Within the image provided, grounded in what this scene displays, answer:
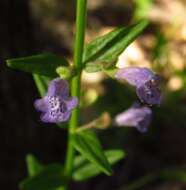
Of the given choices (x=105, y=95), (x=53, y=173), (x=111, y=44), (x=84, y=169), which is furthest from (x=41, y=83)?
(x=105, y=95)

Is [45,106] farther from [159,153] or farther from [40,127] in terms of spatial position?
[159,153]

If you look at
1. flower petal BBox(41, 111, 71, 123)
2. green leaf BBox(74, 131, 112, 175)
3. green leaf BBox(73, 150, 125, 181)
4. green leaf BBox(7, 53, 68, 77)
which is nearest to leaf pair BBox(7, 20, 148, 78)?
green leaf BBox(7, 53, 68, 77)

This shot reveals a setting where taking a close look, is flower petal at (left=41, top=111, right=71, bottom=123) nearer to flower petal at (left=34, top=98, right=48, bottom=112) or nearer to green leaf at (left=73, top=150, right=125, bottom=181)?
flower petal at (left=34, top=98, right=48, bottom=112)

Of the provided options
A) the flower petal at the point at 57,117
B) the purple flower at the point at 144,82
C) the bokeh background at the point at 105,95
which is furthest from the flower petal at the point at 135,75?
the bokeh background at the point at 105,95

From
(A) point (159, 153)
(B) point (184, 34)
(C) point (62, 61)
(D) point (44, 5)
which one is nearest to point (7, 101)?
(C) point (62, 61)

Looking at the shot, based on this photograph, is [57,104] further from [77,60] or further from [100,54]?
[100,54]

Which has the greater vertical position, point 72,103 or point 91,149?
point 72,103
